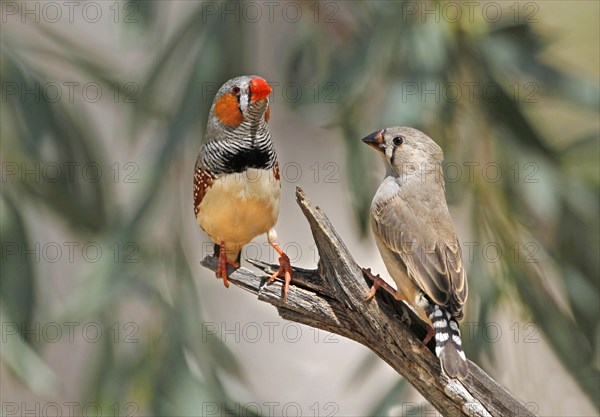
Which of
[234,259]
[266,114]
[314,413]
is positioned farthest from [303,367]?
[266,114]

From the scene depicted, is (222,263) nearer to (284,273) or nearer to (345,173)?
(284,273)

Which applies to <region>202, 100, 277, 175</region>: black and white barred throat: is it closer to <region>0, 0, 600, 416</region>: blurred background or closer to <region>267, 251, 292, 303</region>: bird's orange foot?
<region>267, 251, 292, 303</region>: bird's orange foot

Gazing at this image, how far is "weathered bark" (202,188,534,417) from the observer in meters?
2.01

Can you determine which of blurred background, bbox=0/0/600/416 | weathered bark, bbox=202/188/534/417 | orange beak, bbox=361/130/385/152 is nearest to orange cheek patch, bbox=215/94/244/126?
weathered bark, bbox=202/188/534/417

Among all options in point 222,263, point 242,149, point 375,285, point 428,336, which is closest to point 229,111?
point 242,149

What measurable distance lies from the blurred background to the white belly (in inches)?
39.9

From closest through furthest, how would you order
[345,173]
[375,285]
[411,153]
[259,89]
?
[259,89] → [375,285] → [411,153] → [345,173]

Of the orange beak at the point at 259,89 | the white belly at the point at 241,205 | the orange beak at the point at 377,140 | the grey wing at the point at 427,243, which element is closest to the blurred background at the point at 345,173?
the orange beak at the point at 377,140

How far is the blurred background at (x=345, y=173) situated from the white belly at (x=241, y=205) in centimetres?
101

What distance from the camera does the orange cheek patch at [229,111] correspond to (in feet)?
5.97

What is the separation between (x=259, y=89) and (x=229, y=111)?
123 millimetres

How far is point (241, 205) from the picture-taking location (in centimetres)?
189

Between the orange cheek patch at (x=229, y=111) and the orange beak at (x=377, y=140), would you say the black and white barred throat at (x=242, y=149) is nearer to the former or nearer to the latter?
the orange cheek patch at (x=229, y=111)

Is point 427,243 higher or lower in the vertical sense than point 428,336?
higher
